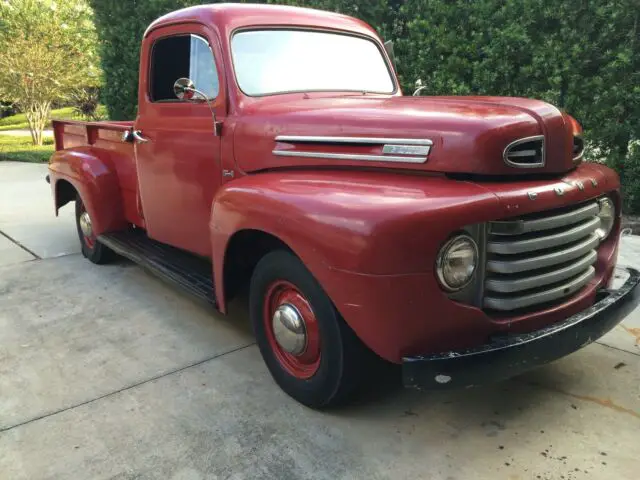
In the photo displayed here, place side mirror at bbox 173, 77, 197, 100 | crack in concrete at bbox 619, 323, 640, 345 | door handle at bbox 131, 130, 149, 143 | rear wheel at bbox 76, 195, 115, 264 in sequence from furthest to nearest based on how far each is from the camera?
rear wheel at bbox 76, 195, 115, 264 → door handle at bbox 131, 130, 149, 143 → crack in concrete at bbox 619, 323, 640, 345 → side mirror at bbox 173, 77, 197, 100

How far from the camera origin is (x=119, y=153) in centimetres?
424

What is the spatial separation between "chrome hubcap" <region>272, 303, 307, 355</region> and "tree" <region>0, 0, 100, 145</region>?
13834 millimetres

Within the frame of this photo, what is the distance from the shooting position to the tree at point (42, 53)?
1419 centimetres

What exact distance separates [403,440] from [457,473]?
0.90 feet

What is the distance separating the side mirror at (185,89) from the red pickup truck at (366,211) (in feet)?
0.05

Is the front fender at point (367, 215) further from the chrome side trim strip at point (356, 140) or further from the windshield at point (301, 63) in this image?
the windshield at point (301, 63)

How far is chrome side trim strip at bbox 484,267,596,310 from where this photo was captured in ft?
7.00

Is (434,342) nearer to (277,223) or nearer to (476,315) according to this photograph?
(476,315)

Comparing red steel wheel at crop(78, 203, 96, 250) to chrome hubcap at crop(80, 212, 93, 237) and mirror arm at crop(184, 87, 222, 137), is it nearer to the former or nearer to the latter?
chrome hubcap at crop(80, 212, 93, 237)

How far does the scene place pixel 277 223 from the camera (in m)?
2.33

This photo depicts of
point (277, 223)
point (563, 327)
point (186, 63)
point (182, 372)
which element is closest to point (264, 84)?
point (186, 63)

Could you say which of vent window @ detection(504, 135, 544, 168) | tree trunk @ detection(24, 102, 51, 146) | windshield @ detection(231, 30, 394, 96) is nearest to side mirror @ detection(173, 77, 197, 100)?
windshield @ detection(231, 30, 394, 96)

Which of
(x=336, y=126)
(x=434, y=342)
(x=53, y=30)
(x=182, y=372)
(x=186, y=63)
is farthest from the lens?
(x=53, y=30)

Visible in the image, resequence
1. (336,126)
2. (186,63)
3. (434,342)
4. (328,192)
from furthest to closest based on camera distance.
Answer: (186,63), (336,126), (328,192), (434,342)
